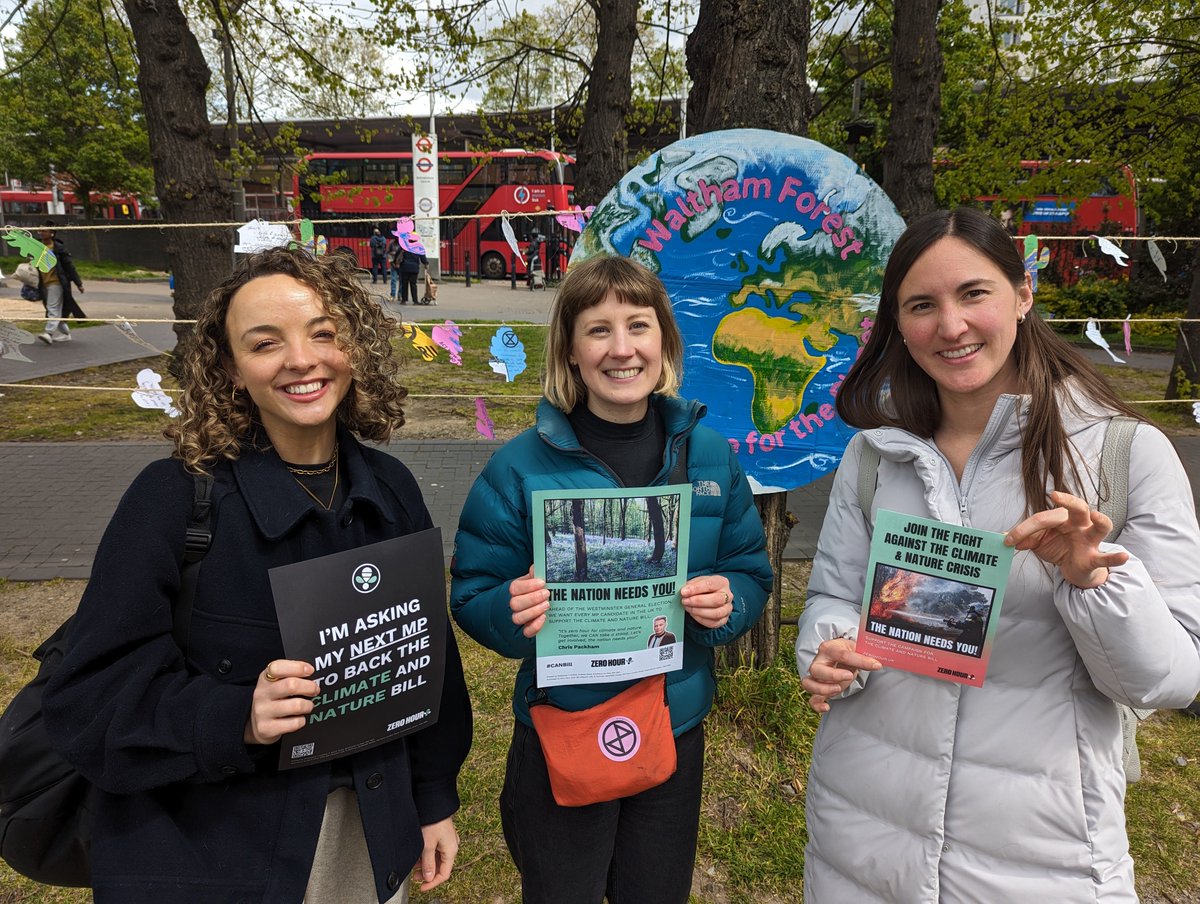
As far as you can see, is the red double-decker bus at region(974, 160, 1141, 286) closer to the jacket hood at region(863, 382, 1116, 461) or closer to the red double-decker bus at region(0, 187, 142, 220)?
the jacket hood at region(863, 382, 1116, 461)

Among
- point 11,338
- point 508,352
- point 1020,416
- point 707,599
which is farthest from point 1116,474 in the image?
point 11,338

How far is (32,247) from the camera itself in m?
4.77

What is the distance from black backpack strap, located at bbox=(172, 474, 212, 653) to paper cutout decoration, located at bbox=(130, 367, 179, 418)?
4.31 meters

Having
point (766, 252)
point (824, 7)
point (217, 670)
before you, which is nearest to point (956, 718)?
point (217, 670)

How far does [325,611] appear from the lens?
131 centimetres

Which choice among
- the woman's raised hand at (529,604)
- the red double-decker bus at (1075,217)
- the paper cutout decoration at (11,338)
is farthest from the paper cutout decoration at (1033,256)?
the red double-decker bus at (1075,217)

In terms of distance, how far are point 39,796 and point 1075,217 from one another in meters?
22.9

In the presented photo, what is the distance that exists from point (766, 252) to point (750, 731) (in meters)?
1.99

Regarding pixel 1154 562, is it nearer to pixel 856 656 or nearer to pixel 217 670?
pixel 856 656

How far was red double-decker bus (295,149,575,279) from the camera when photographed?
78.5 feet

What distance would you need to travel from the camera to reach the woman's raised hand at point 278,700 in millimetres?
1263

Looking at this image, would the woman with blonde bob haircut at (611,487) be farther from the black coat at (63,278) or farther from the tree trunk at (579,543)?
the black coat at (63,278)

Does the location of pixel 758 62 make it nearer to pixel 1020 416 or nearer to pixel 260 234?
pixel 1020 416

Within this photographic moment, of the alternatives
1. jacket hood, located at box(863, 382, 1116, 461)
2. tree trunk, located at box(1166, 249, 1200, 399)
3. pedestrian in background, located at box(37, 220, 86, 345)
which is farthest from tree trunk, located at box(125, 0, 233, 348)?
tree trunk, located at box(1166, 249, 1200, 399)
